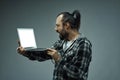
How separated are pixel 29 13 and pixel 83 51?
4.71ft

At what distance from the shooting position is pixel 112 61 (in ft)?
9.30

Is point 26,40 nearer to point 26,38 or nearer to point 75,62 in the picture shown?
point 26,38

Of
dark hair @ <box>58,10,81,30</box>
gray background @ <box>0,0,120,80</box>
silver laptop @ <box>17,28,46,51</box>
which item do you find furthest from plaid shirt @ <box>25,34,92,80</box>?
gray background @ <box>0,0,120,80</box>

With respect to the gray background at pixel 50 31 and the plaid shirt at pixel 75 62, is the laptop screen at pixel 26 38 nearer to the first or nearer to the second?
the plaid shirt at pixel 75 62

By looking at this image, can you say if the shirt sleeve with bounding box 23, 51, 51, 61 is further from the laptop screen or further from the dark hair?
the dark hair

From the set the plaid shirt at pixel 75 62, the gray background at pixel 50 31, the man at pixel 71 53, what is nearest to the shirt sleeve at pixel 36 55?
the man at pixel 71 53

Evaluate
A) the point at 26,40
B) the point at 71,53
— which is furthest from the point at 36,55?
the point at 71,53

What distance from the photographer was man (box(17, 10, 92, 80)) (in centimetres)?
180

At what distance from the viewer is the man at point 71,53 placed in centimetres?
180

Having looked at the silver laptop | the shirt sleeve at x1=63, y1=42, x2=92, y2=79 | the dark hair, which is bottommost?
the shirt sleeve at x1=63, y1=42, x2=92, y2=79

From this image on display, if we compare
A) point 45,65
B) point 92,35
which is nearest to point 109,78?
point 92,35

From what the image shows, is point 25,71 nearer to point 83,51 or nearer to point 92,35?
point 92,35

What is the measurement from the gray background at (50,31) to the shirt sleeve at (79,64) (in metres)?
1.07

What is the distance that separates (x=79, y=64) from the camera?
70.9 inches
